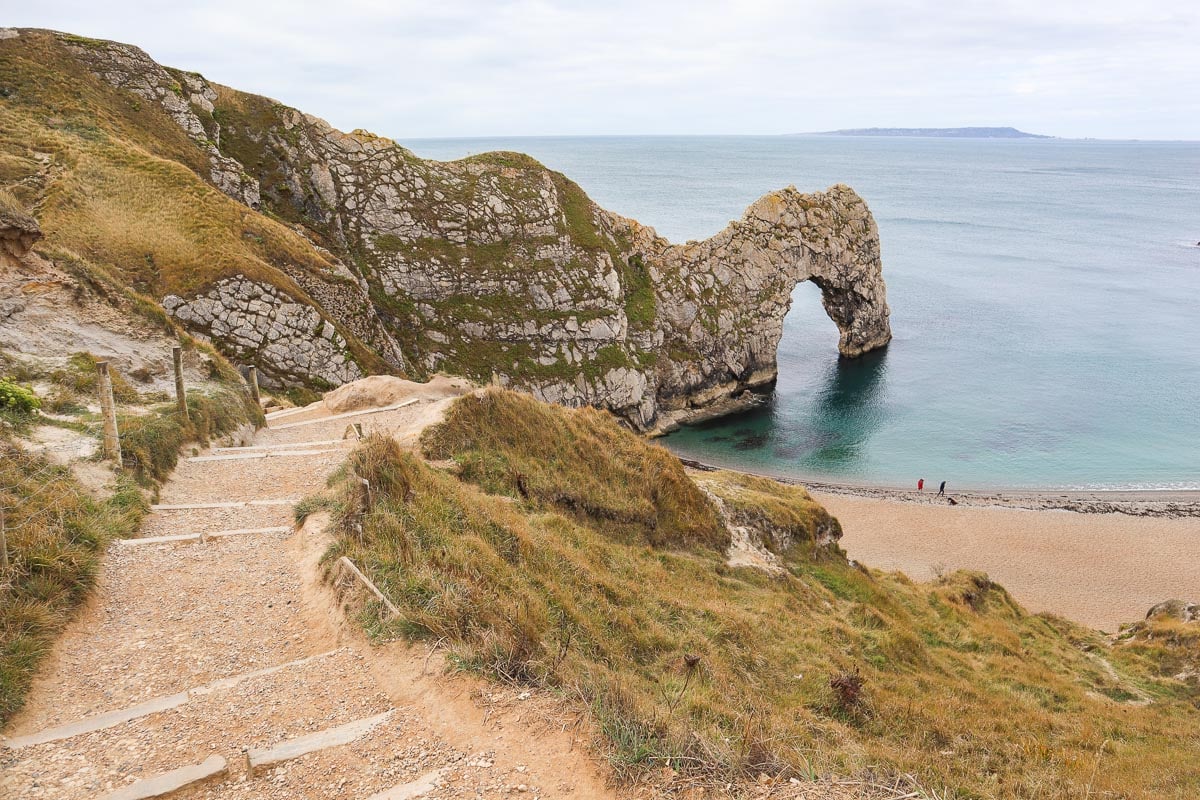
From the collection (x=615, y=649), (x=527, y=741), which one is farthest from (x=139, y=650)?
(x=615, y=649)

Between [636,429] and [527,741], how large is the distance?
172ft

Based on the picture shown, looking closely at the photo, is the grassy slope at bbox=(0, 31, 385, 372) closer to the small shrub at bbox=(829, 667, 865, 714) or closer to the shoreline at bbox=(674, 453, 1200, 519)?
the shoreline at bbox=(674, 453, 1200, 519)

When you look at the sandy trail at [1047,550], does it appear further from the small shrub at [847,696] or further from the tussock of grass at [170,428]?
the tussock of grass at [170,428]

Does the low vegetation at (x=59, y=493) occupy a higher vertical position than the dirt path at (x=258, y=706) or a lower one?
higher

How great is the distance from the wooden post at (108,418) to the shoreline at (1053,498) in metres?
39.6

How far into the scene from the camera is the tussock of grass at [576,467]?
19125 mm

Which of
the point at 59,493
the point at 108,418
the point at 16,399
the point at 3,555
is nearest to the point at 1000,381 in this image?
the point at 108,418

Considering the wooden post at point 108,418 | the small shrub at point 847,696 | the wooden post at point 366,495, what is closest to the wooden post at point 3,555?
the wooden post at point 366,495

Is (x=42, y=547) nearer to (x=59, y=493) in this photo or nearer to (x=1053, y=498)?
(x=59, y=493)

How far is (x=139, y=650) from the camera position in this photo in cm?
980

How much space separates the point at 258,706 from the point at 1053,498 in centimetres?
5599

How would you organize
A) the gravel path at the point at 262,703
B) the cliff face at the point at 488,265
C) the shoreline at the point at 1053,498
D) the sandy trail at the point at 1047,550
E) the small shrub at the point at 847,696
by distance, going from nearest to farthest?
Answer: the gravel path at the point at 262,703 < the small shrub at the point at 847,696 < the sandy trail at the point at 1047,550 < the shoreline at the point at 1053,498 < the cliff face at the point at 488,265

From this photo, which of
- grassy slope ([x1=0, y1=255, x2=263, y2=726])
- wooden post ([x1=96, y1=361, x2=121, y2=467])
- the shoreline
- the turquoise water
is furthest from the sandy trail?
wooden post ([x1=96, y1=361, x2=121, y2=467])

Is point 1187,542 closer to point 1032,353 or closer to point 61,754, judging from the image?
point 1032,353
